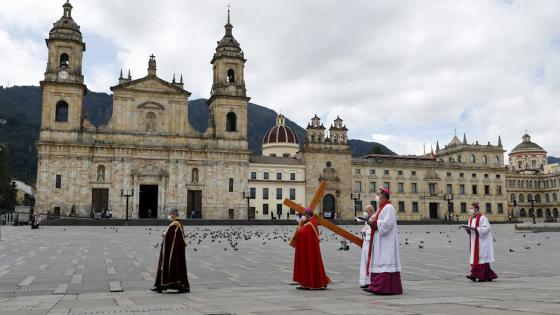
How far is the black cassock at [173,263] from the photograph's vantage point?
8992 mm

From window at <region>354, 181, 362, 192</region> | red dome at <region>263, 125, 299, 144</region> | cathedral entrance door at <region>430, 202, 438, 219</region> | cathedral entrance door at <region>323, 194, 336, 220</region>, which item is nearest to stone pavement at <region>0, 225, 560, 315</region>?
cathedral entrance door at <region>323, 194, 336, 220</region>

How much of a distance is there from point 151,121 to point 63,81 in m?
9.63

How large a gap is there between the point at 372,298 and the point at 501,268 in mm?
6880

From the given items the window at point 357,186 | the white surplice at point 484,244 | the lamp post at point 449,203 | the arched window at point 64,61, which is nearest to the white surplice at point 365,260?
the white surplice at point 484,244

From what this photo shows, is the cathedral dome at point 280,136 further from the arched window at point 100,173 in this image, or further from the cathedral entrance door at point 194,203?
the arched window at point 100,173

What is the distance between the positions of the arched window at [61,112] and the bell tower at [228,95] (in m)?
15.2

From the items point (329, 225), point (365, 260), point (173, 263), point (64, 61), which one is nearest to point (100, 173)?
point (64, 61)

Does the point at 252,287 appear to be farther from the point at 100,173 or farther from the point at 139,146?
the point at 139,146

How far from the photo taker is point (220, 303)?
734 cm

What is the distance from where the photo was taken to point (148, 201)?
5459 cm

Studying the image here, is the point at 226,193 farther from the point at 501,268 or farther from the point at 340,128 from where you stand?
the point at 501,268

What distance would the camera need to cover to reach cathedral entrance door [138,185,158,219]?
53.9 meters

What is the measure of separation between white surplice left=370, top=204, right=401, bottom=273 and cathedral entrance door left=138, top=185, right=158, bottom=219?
47412 mm

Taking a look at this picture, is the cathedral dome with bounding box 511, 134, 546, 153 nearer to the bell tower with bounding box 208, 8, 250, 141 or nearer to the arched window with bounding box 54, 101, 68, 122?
the bell tower with bounding box 208, 8, 250, 141
